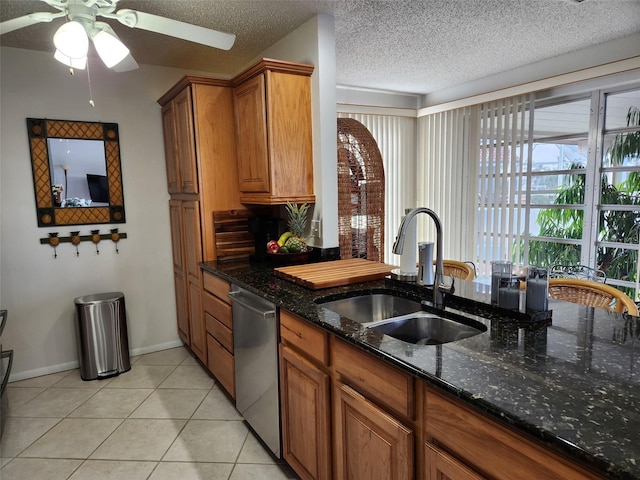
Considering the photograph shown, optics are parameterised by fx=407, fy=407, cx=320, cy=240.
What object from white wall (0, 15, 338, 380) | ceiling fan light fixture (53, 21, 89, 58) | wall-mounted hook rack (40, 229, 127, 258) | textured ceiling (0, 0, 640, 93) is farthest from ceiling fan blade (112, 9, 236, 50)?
wall-mounted hook rack (40, 229, 127, 258)

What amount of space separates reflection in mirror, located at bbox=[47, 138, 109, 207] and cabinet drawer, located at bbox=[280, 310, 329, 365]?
227 cm

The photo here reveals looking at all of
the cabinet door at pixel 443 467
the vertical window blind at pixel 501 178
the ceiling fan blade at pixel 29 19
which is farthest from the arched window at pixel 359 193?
the cabinet door at pixel 443 467

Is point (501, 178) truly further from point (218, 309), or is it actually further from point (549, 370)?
point (549, 370)

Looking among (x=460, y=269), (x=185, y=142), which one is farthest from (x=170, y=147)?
(x=460, y=269)

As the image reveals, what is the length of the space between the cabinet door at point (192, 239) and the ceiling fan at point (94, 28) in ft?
4.19

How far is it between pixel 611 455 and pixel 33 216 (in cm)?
364

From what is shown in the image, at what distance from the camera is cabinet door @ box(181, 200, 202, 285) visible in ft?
9.86

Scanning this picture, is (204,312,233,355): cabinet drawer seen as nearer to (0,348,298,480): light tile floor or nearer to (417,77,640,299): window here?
(0,348,298,480): light tile floor

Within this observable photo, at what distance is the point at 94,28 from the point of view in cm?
173

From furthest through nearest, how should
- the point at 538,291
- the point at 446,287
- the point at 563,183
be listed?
the point at 563,183, the point at 446,287, the point at 538,291

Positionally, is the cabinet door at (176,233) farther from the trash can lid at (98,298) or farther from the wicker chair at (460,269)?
the wicker chair at (460,269)

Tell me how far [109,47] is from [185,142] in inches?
49.2

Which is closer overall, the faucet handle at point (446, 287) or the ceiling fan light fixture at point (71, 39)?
the ceiling fan light fixture at point (71, 39)

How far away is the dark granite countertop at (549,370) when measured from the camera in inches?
31.1
